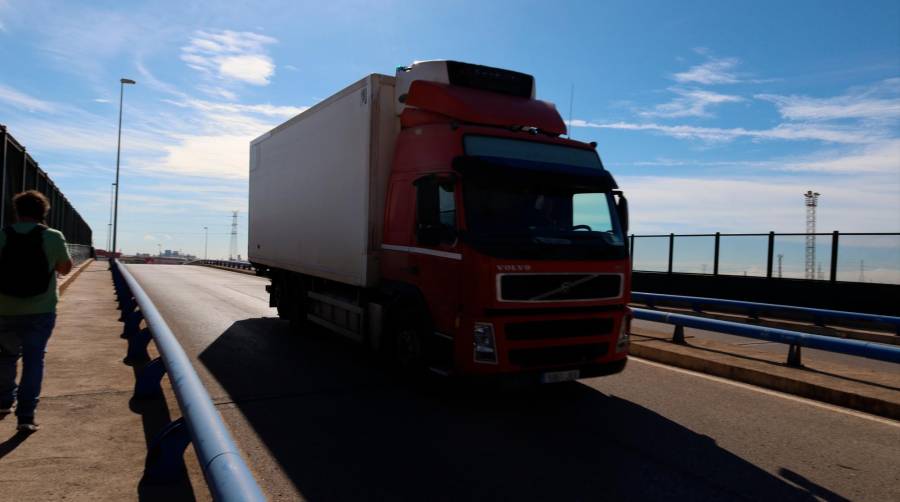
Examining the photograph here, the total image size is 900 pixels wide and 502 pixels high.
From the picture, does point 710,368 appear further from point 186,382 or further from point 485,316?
point 186,382

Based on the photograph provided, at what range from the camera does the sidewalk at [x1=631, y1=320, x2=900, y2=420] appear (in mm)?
6461

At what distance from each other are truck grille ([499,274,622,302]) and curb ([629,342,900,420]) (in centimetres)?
259

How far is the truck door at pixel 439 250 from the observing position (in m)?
5.92

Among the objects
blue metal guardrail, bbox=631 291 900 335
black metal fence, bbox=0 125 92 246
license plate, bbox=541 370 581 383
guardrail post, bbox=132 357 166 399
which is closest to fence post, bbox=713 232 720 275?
blue metal guardrail, bbox=631 291 900 335

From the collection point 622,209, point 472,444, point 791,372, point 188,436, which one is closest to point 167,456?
point 188,436

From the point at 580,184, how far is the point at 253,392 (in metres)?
4.16

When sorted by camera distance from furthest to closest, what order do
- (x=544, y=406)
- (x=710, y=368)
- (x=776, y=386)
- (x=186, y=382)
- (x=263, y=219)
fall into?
(x=263, y=219) → (x=710, y=368) → (x=776, y=386) → (x=544, y=406) → (x=186, y=382)

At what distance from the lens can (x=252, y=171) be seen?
13547 millimetres

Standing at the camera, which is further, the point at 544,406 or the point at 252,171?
the point at 252,171

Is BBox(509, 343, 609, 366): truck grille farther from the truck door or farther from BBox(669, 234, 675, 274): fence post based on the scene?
BBox(669, 234, 675, 274): fence post

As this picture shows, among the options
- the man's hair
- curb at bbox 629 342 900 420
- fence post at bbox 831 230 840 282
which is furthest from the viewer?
fence post at bbox 831 230 840 282

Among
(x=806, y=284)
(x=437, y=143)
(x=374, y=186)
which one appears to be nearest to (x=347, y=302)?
(x=374, y=186)

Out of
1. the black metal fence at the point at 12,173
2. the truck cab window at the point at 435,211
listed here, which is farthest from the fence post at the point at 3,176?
the truck cab window at the point at 435,211

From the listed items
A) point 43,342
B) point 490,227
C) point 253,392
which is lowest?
point 253,392
